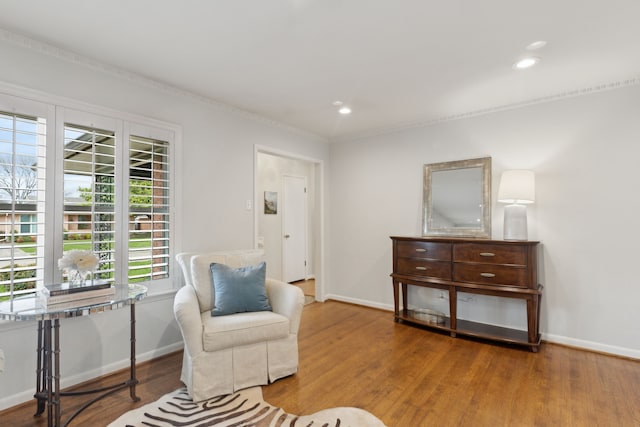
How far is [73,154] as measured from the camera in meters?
2.35

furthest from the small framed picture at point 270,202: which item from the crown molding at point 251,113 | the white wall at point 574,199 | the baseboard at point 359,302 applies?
the white wall at point 574,199

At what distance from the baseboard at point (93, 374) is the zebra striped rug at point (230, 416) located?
2.18ft

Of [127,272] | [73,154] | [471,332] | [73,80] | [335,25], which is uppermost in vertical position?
[335,25]

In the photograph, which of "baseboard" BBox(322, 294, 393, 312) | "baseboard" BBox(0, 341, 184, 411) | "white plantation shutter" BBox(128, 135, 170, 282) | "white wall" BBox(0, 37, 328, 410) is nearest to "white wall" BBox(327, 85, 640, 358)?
"baseboard" BBox(322, 294, 393, 312)

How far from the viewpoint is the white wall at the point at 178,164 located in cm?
212

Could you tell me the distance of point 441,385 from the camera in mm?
2328

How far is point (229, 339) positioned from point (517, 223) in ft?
8.98

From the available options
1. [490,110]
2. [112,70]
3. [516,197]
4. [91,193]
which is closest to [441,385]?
[516,197]

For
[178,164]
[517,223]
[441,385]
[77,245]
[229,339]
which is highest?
[178,164]

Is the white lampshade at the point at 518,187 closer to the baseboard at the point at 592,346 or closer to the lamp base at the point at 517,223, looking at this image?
the lamp base at the point at 517,223

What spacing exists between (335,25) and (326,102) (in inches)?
51.7

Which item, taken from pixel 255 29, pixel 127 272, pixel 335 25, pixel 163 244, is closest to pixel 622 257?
pixel 335 25

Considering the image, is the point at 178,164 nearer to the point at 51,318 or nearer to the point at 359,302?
the point at 51,318

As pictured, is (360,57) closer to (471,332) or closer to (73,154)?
(73,154)
